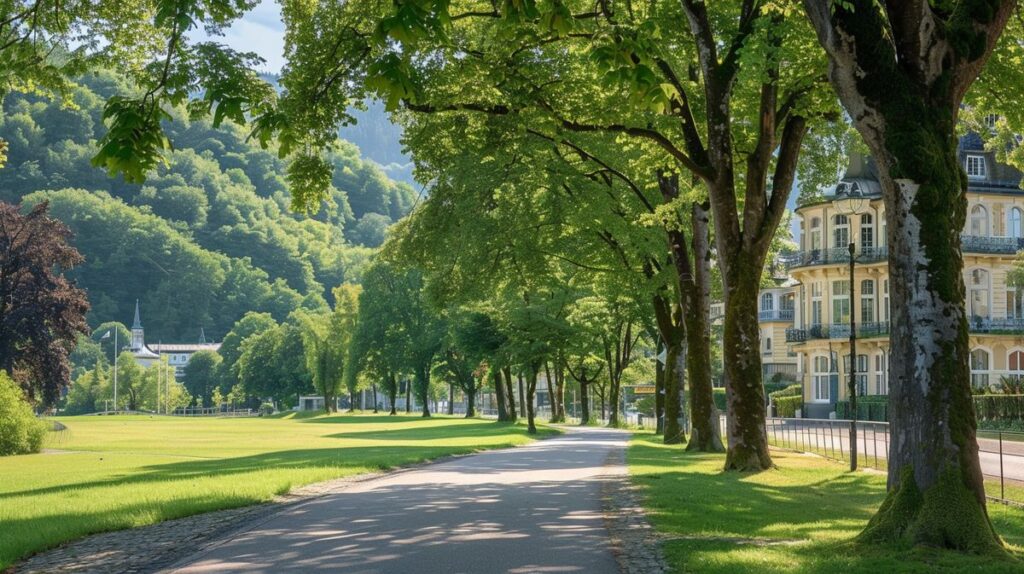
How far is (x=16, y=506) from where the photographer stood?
16375 mm

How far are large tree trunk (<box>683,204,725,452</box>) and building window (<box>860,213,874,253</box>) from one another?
47593mm

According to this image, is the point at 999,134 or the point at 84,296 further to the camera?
the point at 84,296

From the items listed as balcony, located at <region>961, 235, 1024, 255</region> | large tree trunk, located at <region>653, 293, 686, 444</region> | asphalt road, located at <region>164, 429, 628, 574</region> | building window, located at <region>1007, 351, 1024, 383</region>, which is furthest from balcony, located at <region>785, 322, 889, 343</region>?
asphalt road, located at <region>164, 429, 628, 574</region>

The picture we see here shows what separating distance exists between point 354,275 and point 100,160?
173199 millimetres

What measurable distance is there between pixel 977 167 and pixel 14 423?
60973mm

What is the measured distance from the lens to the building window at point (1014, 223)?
73938mm

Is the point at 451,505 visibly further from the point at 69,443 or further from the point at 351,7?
the point at 69,443

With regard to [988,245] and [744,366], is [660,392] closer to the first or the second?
[744,366]

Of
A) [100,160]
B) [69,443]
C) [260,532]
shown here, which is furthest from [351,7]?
[69,443]

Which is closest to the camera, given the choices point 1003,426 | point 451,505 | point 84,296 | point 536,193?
point 451,505

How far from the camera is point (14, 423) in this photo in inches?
1446

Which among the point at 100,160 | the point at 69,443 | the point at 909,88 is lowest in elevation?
the point at 69,443

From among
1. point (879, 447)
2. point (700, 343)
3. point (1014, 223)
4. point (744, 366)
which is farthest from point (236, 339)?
point (744, 366)

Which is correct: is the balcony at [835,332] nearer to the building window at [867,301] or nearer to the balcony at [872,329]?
the balcony at [872,329]
